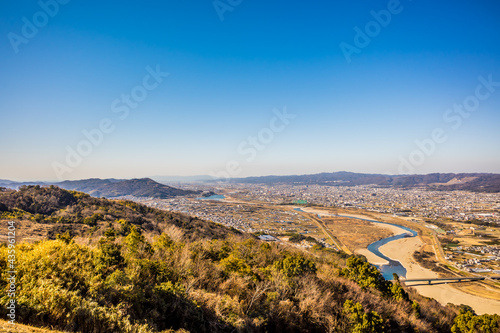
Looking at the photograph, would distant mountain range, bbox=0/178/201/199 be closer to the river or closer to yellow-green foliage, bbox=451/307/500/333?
the river

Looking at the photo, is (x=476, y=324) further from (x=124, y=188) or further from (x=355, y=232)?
(x=124, y=188)

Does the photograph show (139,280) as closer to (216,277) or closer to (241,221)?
(216,277)

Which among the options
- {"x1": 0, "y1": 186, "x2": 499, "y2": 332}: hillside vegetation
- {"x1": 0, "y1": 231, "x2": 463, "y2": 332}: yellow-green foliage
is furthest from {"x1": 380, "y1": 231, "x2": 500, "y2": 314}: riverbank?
{"x1": 0, "y1": 231, "x2": 463, "y2": 332}: yellow-green foliage

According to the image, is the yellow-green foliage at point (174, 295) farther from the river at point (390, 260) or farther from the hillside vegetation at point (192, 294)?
the river at point (390, 260)

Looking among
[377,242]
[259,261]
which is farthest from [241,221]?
[259,261]

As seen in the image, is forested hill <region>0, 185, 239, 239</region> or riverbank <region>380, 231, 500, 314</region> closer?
riverbank <region>380, 231, 500, 314</region>

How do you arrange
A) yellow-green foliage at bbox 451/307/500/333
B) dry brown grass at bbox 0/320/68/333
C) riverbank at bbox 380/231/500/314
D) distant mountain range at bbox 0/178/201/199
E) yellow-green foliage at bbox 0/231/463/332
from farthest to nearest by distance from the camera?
1. distant mountain range at bbox 0/178/201/199
2. riverbank at bbox 380/231/500/314
3. yellow-green foliage at bbox 451/307/500/333
4. yellow-green foliage at bbox 0/231/463/332
5. dry brown grass at bbox 0/320/68/333

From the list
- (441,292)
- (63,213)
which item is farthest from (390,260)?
(63,213)

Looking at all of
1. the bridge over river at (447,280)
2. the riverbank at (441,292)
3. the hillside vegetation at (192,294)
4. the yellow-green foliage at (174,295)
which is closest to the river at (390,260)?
the riverbank at (441,292)
